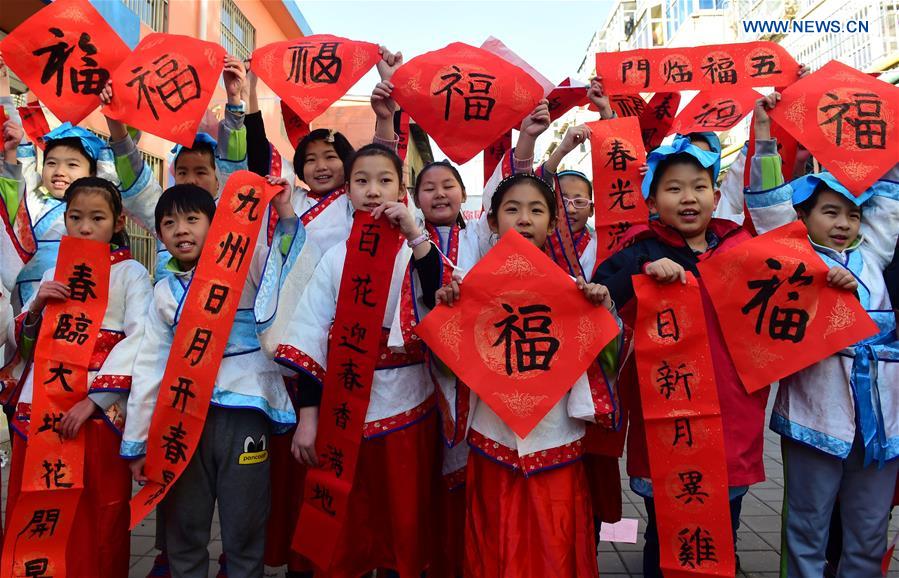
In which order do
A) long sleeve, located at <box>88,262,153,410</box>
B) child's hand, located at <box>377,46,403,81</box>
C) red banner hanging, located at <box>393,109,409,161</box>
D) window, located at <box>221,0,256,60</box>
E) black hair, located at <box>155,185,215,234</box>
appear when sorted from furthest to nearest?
window, located at <box>221,0,256,60</box> < red banner hanging, located at <box>393,109,409,161</box> < child's hand, located at <box>377,46,403,81</box> < black hair, located at <box>155,185,215,234</box> < long sleeve, located at <box>88,262,153,410</box>

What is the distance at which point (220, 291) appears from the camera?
2.34m

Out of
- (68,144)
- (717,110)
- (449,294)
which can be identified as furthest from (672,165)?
(68,144)

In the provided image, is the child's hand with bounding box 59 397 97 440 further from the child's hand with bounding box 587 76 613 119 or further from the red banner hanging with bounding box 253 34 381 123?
the child's hand with bounding box 587 76 613 119

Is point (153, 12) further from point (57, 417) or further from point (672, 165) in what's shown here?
point (672, 165)

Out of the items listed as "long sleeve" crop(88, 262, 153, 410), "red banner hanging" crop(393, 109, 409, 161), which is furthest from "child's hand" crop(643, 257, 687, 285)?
"long sleeve" crop(88, 262, 153, 410)

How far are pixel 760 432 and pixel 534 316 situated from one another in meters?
0.98

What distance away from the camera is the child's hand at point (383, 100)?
2.80 m

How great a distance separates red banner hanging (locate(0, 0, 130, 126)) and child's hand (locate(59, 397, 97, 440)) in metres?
1.29

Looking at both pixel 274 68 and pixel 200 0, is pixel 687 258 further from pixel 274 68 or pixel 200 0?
pixel 200 0

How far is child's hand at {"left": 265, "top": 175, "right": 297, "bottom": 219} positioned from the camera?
2.50 meters

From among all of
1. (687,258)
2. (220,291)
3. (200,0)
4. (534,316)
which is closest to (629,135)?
(687,258)

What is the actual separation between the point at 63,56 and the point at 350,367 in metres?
2.01

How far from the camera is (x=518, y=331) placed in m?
2.23

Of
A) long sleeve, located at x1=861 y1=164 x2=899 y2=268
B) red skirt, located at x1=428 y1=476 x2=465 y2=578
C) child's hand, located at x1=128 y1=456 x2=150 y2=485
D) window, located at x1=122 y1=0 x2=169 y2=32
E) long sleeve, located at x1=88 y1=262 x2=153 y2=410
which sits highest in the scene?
Result: window, located at x1=122 y1=0 x2=169 y2=32
